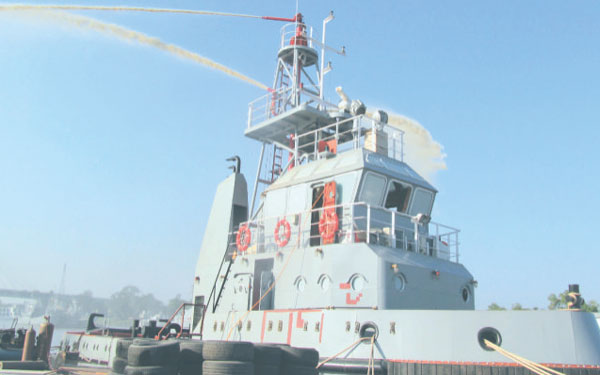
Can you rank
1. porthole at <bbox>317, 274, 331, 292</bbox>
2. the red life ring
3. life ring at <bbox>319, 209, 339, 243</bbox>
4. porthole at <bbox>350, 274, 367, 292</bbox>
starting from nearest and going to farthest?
1. porthole at <bbox>350, 274, 367, 292</bbox>
2. porthole at <bbox>317, 274, 331, 292</bbox>
3. life ring at <bbox>319, 209, 339, 243</bbox>
4. the red life ring

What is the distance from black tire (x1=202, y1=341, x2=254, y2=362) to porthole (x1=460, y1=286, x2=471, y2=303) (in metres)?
6.50

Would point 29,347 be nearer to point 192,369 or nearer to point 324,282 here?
point 192,369

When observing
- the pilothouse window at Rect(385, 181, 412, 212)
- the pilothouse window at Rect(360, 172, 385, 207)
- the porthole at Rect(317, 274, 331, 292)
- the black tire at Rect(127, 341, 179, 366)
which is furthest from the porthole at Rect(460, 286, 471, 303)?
the black tire at Rect(127, 341, 179, 366)

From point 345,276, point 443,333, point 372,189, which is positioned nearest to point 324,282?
point 345,276

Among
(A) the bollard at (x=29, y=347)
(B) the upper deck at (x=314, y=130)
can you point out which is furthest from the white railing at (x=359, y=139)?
(A) the bollard at (x=29, y=347)

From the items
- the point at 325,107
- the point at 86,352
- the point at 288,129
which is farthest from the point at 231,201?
the point at 86,352

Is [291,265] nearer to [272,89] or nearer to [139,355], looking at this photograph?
[139,355]

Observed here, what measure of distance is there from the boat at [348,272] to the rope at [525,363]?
0.18ft

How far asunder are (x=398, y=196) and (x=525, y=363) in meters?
7.26

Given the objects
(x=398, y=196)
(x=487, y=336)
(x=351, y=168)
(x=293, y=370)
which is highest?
(x=351, y=168)

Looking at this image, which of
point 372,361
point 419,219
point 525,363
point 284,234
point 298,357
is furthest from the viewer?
point 284,234

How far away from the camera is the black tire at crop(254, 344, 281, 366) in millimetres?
9859

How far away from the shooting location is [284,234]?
14.3m

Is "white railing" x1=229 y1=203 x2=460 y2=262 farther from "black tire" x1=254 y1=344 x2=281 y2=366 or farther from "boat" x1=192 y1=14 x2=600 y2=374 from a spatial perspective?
"black tire" x1=254 y1=344 x2=281 y2=366
